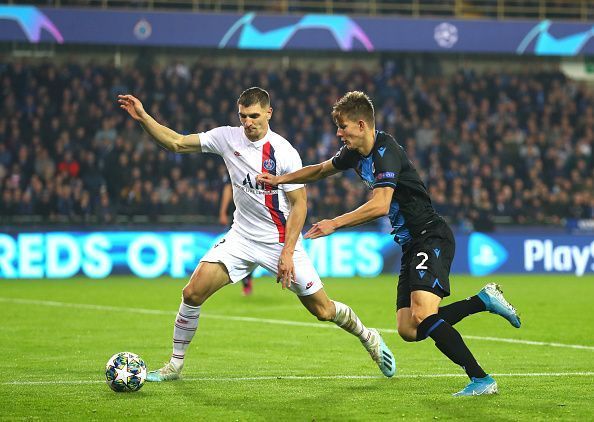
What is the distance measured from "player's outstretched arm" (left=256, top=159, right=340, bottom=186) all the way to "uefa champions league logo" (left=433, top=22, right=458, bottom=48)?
23.9m

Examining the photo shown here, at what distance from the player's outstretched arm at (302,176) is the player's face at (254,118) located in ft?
1.47

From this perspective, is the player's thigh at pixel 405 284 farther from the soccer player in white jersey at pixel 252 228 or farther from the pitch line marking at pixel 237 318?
the pitch line marking at pixel 237 318

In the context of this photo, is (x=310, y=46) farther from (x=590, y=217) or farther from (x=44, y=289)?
(x=44, y=289)

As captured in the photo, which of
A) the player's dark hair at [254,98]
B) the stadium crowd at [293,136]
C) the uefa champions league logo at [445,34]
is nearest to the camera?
the player's dark hair at [254,98]

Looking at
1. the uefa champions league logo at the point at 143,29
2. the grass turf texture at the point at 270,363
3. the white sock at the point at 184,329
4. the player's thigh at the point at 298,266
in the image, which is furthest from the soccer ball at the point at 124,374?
the uefa champions league logo at the point at 143,29

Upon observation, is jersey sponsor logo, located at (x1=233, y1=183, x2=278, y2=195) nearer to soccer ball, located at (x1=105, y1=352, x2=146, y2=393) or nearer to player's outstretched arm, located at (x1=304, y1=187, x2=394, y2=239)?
player's outstretched arm, located at (x1=304, y1=187, x2=394, y2=239)

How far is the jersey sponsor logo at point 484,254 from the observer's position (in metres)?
24.8

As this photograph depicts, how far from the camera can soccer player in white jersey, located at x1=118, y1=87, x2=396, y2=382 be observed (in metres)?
8.55

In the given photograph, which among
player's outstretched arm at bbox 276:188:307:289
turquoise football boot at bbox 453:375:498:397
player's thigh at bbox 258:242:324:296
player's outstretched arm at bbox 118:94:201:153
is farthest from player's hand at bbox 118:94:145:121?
turquoise football boot at bbox 453:375:498:397

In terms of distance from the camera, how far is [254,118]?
8539 millimetres

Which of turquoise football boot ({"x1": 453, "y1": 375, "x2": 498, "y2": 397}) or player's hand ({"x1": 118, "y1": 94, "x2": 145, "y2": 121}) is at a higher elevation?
player's hand ({"x1": 118, "y1": 94, "x2": 145, "y2": 121})

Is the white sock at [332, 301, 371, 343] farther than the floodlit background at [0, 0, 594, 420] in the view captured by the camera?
Yes

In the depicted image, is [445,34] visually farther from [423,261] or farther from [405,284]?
[423,261]

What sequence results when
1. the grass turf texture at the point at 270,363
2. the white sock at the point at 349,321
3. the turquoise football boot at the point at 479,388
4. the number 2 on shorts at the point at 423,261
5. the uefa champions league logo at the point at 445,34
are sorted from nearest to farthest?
the grass turf texture at the point at 270,363 < the turquoise football boot at the point at 479,388 < the number 2 on shorts at the point at 423,261 < the white sock at the point at 349,321 < the uefa champions league logo at the point at 445,34
